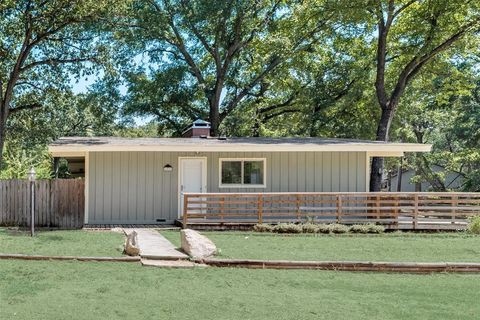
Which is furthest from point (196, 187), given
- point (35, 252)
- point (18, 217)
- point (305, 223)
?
point (35, 252)

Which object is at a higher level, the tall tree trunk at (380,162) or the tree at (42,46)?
the tree at (42,46)

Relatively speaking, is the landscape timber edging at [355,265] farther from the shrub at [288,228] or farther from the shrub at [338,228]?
the shrub at [338,228]

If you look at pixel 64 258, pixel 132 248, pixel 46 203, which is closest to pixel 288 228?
pixel 132 248

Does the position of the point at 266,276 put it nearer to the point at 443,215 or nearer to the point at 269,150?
the point at 269,150

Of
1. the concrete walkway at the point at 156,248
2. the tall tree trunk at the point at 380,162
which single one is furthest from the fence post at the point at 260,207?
the tall tree trunk at the point at 380,162

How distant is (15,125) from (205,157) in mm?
15798

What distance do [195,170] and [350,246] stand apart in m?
5.83

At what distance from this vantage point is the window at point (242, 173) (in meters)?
14.6

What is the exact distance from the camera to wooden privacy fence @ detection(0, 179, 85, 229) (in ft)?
44.7

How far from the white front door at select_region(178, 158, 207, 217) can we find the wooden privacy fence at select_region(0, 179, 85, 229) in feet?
9.39

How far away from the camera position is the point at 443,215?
13672 millimetres

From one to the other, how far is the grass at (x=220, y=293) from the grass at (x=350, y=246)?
3.53 ft

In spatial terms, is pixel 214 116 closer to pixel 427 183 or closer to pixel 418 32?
pixel 418 32

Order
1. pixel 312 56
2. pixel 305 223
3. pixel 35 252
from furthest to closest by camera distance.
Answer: pixel 312 56
pixel 305 223
pixel 35 252
